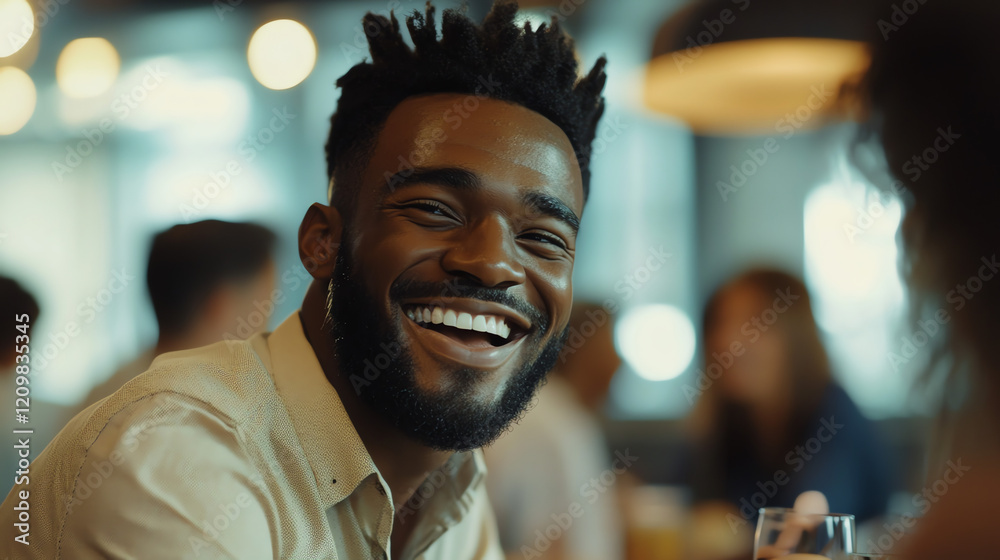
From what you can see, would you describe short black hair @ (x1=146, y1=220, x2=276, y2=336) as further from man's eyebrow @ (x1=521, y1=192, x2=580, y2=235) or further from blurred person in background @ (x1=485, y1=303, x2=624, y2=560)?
man's eyebrow @ (x1=521, y1=192, x2=580, y2=235)

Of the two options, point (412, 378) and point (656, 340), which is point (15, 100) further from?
point (656, 340)

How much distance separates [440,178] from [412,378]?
0.27m

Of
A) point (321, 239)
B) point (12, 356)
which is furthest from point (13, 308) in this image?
point (321, 239)

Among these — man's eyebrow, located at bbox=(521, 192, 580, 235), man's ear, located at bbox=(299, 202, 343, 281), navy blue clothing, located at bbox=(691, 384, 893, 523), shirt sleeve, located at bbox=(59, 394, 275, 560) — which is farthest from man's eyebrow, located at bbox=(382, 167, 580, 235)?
navy blue clothing, located at bbox=(691, 384, 893, 523)

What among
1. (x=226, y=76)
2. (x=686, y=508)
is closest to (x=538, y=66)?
(x=686, y=508)

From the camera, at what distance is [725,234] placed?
3807mm

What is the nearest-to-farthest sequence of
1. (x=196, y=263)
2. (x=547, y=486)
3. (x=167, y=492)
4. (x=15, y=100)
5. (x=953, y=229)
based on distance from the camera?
(x=953, y=229)
(x=167, y=492)
(x=547, y=486)
(x=196, y=263)
(x=15, y=100)

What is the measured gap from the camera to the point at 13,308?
1867mm

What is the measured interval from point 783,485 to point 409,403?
4.72 ft

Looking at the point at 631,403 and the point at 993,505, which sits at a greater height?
the point at 993,505

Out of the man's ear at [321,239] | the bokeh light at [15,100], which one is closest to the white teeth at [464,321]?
the man's ear at [321,239]

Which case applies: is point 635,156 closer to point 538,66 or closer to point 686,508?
point 686,508

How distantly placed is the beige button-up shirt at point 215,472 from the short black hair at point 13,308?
94cm

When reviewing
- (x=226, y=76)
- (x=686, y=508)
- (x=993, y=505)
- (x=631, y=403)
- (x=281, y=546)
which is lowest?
(x=686, y=508)
